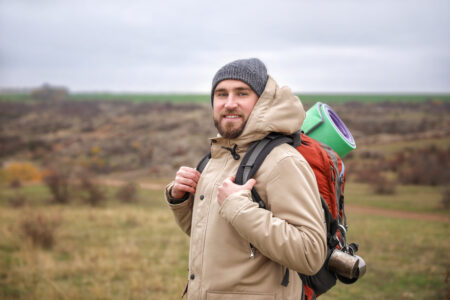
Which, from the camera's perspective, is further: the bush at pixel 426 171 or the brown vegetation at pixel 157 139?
the brown vegetation at pixel 157 139

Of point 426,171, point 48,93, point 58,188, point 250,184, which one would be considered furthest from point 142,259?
point 48,93

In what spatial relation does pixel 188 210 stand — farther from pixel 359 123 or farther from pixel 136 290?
pixel 359 123

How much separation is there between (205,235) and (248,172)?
0.40m

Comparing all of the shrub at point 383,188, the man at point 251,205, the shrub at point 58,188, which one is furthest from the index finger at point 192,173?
the shrub at point 383,188

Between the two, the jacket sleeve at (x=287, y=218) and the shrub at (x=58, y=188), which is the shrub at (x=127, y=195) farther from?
the jacket sleeve at (x=287, y=218)

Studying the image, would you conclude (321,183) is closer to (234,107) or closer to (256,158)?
(256,158)

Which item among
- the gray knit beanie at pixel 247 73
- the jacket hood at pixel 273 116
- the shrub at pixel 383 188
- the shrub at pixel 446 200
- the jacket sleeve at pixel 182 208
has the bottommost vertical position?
the shrub at pixel 383 188

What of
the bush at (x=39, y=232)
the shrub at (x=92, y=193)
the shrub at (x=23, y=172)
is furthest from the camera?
the shrub at (x=23, y=172)

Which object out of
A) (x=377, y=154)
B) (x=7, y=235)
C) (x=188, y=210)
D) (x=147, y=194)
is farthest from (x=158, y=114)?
(x=188, y=210)

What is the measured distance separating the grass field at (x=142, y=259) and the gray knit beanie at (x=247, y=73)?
4129 mm

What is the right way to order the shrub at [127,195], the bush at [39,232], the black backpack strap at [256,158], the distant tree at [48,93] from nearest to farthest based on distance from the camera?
the black backpack strap at [256,158]
the bush at [39,232]
the shrub at [127,195]
the distant tree at [48,93]

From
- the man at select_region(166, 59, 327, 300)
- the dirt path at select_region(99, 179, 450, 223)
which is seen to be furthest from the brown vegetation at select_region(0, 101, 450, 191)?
the man at select_region(166, 59, 327, 300)

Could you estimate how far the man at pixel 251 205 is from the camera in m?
1.65

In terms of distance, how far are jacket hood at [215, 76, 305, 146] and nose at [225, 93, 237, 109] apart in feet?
0.36
